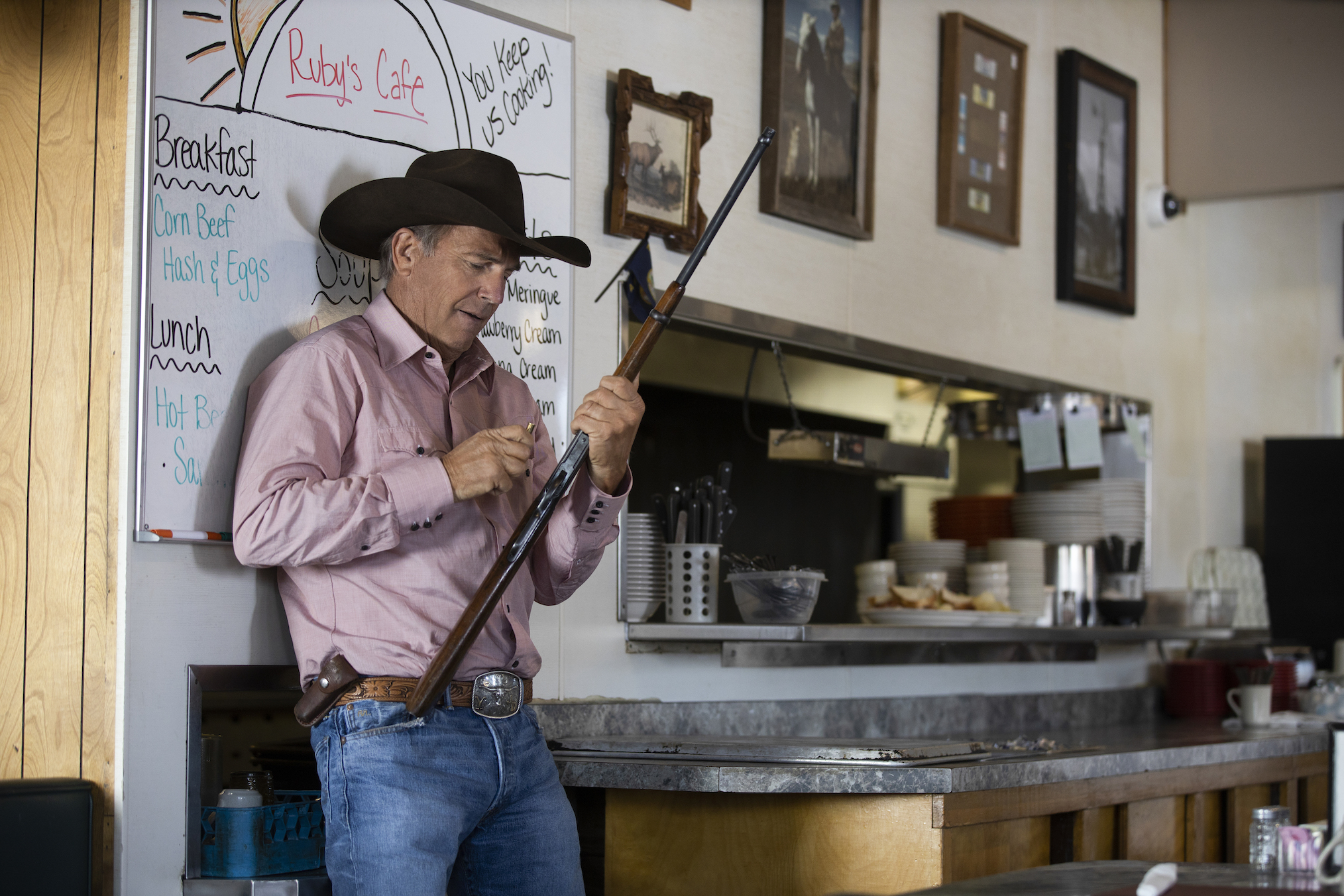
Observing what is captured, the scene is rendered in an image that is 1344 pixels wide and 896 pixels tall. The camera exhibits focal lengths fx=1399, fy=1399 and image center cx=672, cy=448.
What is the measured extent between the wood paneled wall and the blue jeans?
395mm

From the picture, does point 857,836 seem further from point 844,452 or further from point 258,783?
point 844,452

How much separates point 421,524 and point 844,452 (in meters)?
1.55

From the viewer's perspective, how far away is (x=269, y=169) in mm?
2377

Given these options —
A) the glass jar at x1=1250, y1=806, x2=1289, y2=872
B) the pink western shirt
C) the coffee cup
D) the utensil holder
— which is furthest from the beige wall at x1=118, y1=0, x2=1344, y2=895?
the glass jar at x1=1250, y1=806, x2=1289, y2=872

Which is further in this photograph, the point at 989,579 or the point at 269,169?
the point at 989,579

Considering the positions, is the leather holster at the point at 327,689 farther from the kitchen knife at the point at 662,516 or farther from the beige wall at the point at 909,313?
the kitchen knife at the point at 662,516

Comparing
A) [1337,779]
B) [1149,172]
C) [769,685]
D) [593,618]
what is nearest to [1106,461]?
[1149,172]

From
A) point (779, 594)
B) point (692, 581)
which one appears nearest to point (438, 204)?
point (692, 581)

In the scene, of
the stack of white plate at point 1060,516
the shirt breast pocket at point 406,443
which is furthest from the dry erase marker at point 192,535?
the stack of white plate at point 1060,516

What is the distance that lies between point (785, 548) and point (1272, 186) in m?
2.25

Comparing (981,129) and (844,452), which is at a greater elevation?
(981,129)

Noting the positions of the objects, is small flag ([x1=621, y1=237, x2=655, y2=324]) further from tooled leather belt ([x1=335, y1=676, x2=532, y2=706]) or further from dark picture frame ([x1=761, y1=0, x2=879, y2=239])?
tooled leather belt ([x1=335, y1=676, x2=532, y2=706])

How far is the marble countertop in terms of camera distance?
2.34 m

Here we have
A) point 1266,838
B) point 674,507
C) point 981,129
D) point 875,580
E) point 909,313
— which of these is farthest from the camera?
point 981,129
